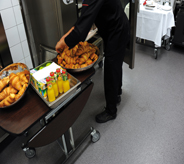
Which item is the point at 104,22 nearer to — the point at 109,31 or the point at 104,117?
the point at 109,31

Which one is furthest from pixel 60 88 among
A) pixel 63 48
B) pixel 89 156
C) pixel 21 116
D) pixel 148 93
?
pixel 148 93

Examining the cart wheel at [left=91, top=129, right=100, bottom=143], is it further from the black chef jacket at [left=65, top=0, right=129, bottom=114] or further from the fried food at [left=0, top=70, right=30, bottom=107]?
the fried food at [left=0, top=70, right=30, bottom=107]

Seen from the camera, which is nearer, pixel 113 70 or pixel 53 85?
pixel 53 85

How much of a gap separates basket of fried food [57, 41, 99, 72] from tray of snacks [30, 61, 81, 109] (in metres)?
0.16

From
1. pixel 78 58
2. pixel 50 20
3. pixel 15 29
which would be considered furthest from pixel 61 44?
pixel 15 29

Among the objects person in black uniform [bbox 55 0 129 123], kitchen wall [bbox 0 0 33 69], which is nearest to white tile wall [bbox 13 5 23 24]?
kitchen wall [bbox 0 0 33 69]

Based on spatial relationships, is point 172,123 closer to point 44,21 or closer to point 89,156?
point 89,156

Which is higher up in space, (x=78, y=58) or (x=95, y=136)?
(x=78, y=58)

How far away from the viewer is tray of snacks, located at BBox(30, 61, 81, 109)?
1466mm

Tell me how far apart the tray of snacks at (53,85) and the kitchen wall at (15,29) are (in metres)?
1.09

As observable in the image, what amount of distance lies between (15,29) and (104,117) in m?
1.55

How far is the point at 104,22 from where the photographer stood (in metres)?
1.94

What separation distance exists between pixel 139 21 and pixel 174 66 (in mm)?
1009

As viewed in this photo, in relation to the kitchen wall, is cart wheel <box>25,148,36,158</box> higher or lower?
lower
